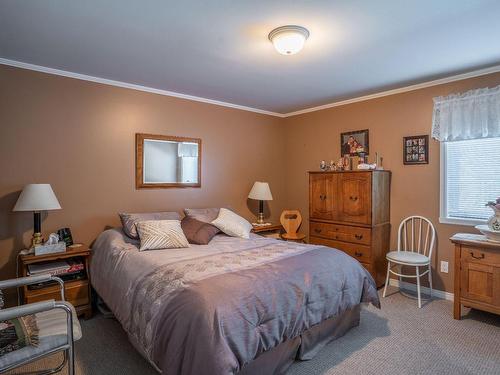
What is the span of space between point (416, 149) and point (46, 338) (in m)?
3.83

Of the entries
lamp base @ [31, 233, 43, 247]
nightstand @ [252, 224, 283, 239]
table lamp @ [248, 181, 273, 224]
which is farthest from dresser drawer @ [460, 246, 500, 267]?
lamp base @ [31, 233, 43, 247]

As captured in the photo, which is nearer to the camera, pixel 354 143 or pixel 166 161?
Result: pixel 166 161

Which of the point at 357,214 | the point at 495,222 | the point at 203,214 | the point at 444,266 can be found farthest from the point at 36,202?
the point at 444,266

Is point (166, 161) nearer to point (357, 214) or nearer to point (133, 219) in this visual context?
point (133, 219)

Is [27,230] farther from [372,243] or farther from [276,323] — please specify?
[372,243]

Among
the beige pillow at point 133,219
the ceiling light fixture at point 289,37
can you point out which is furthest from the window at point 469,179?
the beige pillow at point 133,219

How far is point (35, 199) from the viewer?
2633mm

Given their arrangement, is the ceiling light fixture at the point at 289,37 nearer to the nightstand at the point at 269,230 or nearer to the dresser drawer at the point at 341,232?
the dresser drawer at the point at 341,232

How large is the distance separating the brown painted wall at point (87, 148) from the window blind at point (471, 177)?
273 centimetres

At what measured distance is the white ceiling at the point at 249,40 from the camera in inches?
75.5

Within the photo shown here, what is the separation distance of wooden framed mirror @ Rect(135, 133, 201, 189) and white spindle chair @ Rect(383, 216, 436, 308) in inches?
102

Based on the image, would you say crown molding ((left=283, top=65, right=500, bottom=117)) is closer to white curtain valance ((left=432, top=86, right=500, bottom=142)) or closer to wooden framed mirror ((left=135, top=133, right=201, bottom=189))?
white curtain valance ((left=432, top=86, right=500, bottom=142))

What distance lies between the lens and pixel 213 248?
283 cm

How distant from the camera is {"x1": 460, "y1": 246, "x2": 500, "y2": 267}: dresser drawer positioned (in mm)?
2611
